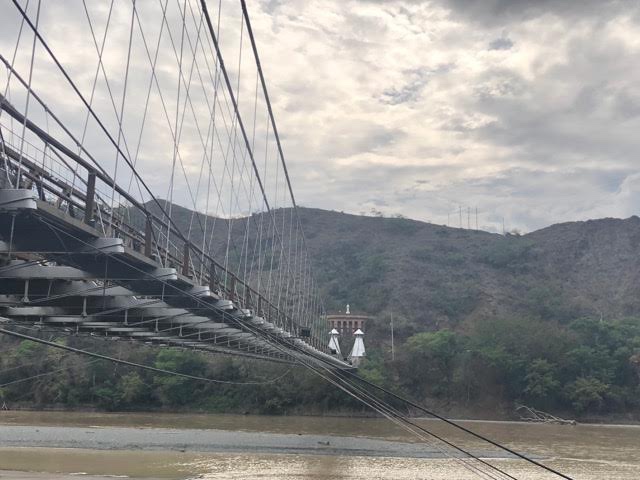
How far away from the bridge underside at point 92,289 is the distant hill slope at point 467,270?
125ft

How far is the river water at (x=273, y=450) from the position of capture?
1753 centimetres

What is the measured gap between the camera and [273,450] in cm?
2209

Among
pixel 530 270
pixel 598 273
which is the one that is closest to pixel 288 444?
pixel 530 270

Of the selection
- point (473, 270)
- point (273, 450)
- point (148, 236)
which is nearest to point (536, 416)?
point (273, 450)

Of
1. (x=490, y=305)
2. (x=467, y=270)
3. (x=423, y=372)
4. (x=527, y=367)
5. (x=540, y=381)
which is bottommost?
(x=540, y=381)

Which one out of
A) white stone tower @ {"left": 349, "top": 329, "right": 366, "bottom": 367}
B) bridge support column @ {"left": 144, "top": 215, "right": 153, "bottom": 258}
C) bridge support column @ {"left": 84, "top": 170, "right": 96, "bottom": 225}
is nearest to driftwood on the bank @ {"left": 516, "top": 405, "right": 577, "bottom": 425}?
white stone tower @ {"left": 349, "top": 329, "right": 366, "bottom": 367}

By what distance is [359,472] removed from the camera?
18031 mm

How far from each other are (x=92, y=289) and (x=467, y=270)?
66848mm

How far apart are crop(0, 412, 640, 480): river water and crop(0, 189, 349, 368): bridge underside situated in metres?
3.50

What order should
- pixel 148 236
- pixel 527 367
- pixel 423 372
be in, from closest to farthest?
1. pixel 148 236
2. pixel 527 367
3. pixel 423 372

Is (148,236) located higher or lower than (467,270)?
lower

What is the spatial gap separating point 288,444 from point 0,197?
19117mm

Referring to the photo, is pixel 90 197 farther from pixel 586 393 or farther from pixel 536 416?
pixel 586 393

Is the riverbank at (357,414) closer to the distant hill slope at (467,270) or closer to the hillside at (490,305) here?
the hillside at (490,305)
